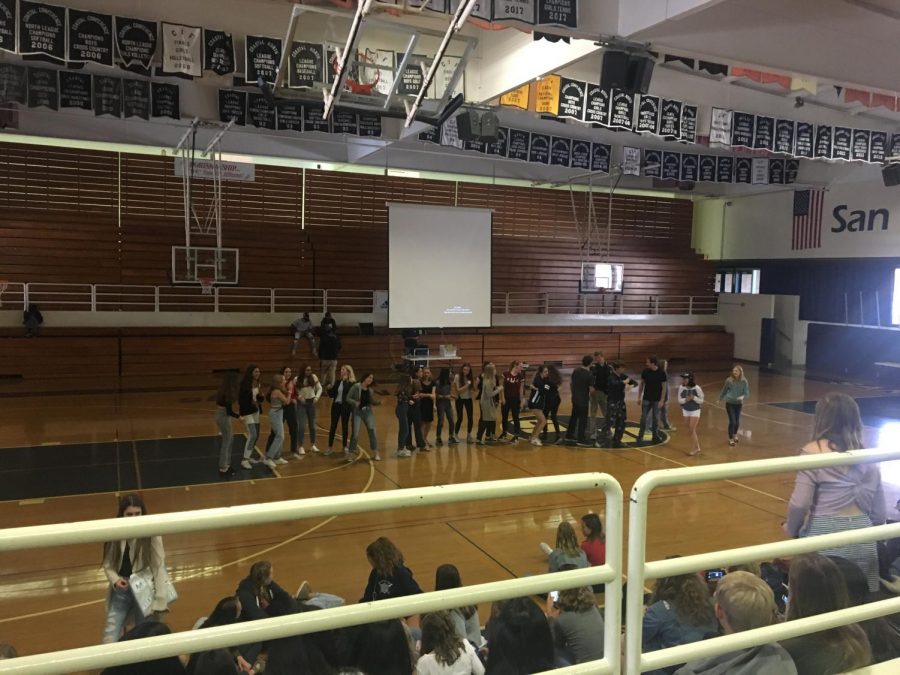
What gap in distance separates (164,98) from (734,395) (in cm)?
1217

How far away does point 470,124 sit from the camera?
1208 centimetres

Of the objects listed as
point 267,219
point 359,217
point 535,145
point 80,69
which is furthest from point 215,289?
point 535,145

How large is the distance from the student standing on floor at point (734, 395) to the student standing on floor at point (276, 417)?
7349 millimetres

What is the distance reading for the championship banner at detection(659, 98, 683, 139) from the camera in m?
13.4

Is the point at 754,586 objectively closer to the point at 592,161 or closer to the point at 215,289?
the point at 592,161

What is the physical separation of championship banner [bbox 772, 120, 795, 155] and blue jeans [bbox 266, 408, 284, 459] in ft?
39.7

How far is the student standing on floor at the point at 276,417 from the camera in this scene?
9977 mm

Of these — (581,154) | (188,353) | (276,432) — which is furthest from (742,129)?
(188,353)

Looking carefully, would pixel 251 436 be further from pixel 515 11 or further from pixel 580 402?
pixel 515 11

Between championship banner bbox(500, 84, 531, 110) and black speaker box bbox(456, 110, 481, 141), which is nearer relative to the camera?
championship banner bbox(500, 84, 531, 110)

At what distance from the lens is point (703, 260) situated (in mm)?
26062

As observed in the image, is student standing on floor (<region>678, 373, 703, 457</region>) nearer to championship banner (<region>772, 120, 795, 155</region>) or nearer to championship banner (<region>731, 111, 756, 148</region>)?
championship banner (<region>731, 111, 756, 148</region>)

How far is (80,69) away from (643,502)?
14.0 metres

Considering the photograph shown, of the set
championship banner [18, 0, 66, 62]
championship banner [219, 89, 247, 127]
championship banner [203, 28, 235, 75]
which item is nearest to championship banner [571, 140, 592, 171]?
championship banner [219, 89, 247, 127]
